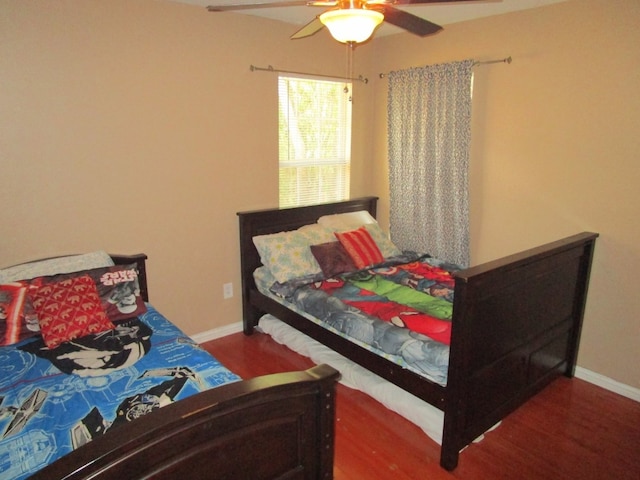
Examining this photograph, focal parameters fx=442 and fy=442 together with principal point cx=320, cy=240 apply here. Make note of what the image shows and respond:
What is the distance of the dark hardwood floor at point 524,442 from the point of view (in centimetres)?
208

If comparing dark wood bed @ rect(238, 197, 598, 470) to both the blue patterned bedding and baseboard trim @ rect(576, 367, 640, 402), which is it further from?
the blue patterned bedding

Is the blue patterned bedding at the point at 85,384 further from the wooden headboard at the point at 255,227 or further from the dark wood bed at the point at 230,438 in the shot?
the wooden headboard at the point at 255,227

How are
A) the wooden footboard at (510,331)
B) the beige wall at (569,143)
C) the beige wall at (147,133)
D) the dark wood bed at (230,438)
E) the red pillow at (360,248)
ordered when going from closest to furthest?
the dark wood bed at (230,438) → the wooden footboard at (510,331) → the beige wall at (147,133) → the beige wall at (569,143) → the red pillow at (360,248)

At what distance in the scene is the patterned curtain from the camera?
3.24 meters

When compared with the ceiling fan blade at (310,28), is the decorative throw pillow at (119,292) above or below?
below

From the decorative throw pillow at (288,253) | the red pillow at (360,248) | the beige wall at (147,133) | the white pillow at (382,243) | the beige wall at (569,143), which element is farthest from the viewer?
the white pillow at (382,243)

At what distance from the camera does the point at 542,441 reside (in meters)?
2.28

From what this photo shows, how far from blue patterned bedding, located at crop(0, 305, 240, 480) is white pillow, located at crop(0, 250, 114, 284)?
0.39m

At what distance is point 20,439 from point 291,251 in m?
1.95

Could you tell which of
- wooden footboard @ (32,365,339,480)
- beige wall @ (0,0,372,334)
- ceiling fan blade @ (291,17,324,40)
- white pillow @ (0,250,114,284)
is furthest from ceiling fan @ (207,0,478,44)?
white pillow @ (0,250,114,284)

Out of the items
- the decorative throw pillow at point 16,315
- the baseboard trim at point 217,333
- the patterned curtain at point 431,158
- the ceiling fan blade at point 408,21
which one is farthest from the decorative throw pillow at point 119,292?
the patterned curtain at point 431,158

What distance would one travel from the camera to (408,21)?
1886mm

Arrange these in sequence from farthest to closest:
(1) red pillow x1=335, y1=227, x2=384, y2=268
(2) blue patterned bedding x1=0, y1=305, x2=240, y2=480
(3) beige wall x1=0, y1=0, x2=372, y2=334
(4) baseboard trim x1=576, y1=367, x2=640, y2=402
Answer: (1) red pillow x1=335, y1=227, x2=384, y2=268 → (4) baseboard trim x1=576, y1=367, x2=640, y2=402 → (3) beige wall x1=0, y1=0, x2=372, y2=334 → (2) blue patterned bedding x1=0, y1=305, x2=240, y2=480

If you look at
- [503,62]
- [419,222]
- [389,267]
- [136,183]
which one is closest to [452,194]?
[419,222]
